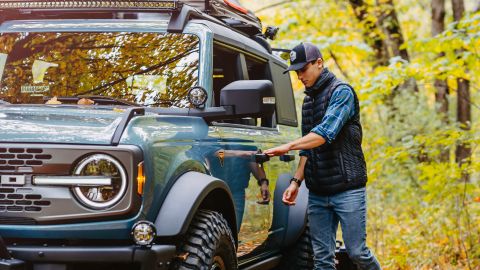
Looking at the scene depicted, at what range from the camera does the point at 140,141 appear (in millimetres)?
4359

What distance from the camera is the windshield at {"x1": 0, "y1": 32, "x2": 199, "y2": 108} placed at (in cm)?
545

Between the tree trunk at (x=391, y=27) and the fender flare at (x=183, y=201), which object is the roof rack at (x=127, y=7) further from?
the tree trunk at (x=391, y=27)

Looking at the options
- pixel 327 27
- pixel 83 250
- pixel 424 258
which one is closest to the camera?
pixel 83 250

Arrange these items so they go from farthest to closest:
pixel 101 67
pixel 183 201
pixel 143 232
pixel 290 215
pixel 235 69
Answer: pixel 290 215 → pixel 235 69 → pixel 101 67 → pixel 183 201 → pixel 143 232

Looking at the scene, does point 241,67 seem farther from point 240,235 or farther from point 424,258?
point 424,258

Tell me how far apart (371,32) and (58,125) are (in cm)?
1264

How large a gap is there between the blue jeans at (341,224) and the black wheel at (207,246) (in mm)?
1238

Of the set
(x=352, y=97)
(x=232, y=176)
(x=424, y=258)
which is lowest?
(x=424, y=258)

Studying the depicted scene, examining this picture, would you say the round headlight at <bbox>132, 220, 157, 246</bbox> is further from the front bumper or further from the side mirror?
the side mirror

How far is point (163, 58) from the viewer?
561 centimetres

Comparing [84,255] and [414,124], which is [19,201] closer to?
[84,255]

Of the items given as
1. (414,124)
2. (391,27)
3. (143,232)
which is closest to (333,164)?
(143,232)

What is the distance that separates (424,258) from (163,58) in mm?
5200

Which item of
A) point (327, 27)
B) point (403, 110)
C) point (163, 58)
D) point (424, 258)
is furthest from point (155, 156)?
point (327, 27)
